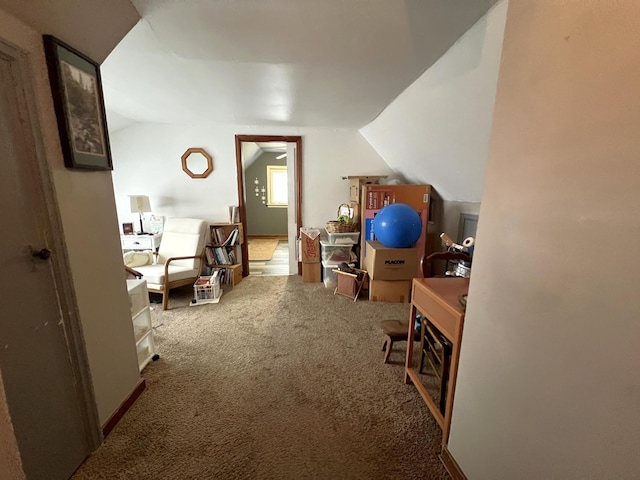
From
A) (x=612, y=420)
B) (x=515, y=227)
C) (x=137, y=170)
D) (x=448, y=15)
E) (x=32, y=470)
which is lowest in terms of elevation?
(x=32, y=470)

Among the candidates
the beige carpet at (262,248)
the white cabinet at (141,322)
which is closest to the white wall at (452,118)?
the white cabinet at (141,322)

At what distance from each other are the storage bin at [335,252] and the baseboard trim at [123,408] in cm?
234

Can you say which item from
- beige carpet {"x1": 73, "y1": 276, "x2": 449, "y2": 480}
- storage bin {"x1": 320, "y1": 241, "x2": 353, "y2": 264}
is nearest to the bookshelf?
beige carpet {"x1": 73, "y1": 276, "x2": 449, "y2": 480}

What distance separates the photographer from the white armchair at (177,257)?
2.83 metres

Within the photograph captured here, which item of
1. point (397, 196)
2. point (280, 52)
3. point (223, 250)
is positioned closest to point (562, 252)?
point (280, 52)

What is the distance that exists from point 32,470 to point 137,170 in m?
3.34

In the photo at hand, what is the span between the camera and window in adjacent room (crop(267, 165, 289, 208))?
6.17 m

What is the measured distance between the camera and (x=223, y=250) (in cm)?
359

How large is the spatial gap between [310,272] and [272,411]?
218 cm

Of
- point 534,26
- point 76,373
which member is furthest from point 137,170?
point 534,26

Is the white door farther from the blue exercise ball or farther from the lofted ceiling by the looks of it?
the blue exercise ball

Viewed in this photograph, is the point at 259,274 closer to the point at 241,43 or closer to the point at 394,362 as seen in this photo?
the point at 394,362

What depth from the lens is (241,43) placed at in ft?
4.95

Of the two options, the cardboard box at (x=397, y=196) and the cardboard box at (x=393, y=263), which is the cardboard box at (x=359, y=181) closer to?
the cardboard box at (x=397, y=196)
